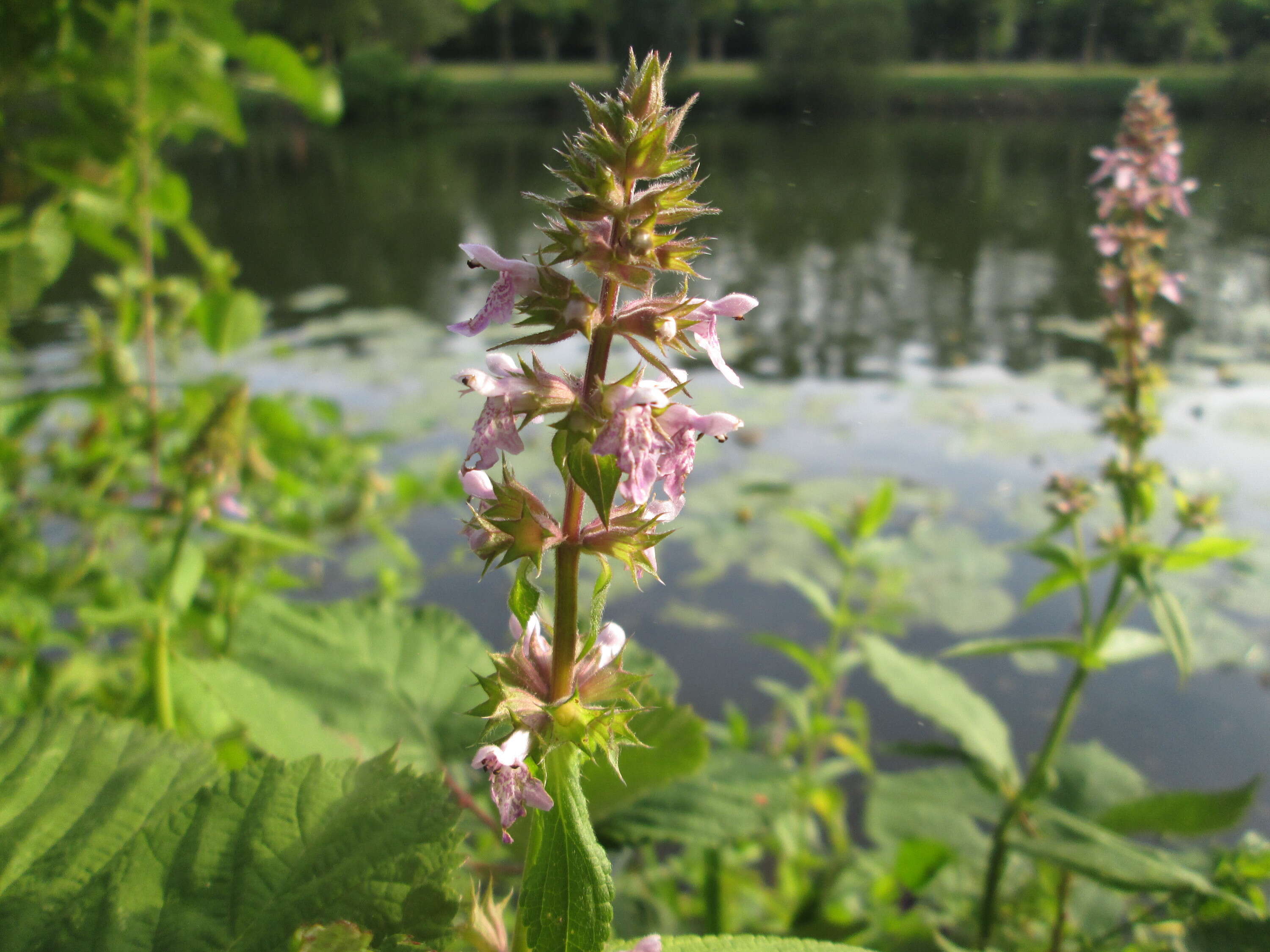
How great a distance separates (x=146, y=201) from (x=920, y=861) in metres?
2.75

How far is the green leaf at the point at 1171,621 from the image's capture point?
1890 mm

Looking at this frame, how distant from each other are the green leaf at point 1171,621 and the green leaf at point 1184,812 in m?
0.27

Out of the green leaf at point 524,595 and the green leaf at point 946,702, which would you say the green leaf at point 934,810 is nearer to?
the green leaf at point 946,702

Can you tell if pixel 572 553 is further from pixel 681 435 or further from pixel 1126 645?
pixel 1126 645

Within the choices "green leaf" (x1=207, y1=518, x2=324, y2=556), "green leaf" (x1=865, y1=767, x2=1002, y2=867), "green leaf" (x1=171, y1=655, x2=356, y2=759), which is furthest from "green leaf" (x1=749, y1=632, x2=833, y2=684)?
"green leaf" (x1=171, y1=655, x2=356, y2=759)

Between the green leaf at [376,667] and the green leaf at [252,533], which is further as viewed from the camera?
the green leaf at [252,533]

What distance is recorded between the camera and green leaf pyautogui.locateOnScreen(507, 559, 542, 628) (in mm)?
789

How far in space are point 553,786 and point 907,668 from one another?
182 centimetres

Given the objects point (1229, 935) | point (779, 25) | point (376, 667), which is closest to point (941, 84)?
point (779, 25)

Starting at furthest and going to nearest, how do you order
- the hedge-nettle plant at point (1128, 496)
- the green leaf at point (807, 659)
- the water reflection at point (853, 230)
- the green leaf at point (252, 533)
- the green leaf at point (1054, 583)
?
the water reflection at point (853, 230) < the green leaf at point (807, 659) < the green leaf at point (1054, 583) < the hedge-nettle plant at point (1128, 496) < the green leaf at point (252, 533)

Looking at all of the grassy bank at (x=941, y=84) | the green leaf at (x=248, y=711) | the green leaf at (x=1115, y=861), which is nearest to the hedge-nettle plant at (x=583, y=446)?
the green leaf at (x=248, y=711)

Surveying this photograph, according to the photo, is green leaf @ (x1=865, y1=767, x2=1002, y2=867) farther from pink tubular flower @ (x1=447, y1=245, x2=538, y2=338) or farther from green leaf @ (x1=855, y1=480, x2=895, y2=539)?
pink tubular flower @ (x1=447, y1=245, x2=538, y2=338)

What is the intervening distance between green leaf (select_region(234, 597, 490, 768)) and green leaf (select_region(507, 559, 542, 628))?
0.67m

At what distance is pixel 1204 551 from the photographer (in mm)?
1946
